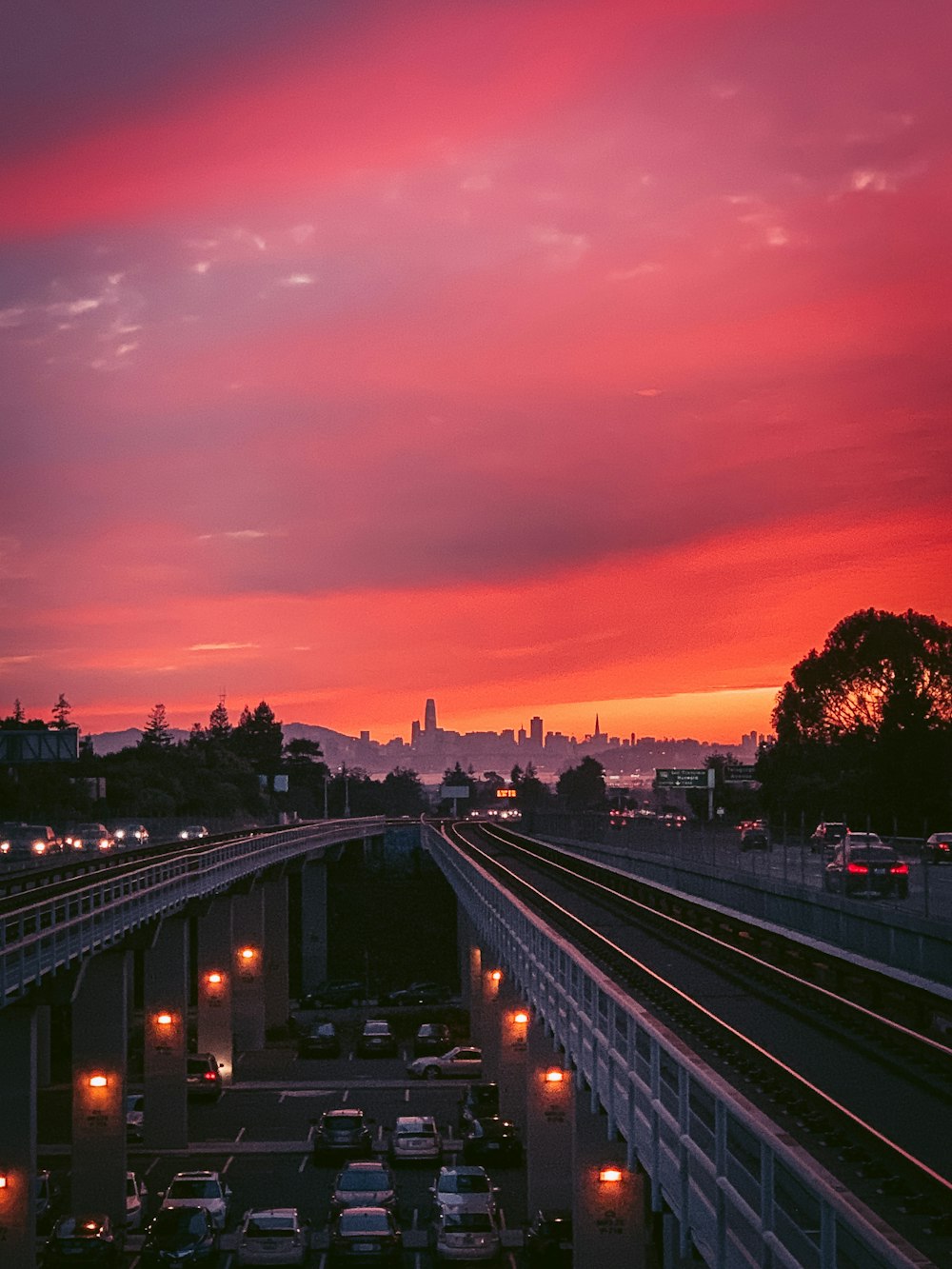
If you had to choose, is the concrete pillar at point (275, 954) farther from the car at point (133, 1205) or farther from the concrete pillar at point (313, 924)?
the car at point (133, 1205)

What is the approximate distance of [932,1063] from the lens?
19.0 metres

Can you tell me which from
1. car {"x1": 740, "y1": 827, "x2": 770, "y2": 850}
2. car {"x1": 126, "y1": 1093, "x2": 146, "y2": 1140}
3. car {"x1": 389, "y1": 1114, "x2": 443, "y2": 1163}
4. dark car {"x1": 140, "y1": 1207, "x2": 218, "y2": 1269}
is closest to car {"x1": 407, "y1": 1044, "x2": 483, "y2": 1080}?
car {"x1": 126, "y1": 1093, "x2": 146, "y2": 1140}

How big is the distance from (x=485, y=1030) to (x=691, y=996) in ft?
105

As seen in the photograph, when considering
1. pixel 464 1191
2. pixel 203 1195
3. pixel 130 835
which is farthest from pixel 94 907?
pixel 130 835

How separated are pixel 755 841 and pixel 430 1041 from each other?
3211cm

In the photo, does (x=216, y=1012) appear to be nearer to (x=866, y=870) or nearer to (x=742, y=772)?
(x=866, y=870)

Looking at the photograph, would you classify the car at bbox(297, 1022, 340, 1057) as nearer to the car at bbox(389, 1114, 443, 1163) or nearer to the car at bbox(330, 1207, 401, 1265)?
the car at bbox(389, 1114, 443, 1163)

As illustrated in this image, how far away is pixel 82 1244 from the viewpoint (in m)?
36.0

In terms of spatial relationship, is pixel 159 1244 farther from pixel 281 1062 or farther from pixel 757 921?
pixel 281 1062

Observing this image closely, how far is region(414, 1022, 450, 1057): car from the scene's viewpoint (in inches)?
2761

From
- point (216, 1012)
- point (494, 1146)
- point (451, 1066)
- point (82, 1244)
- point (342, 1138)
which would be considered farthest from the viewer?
point (216, 1012)

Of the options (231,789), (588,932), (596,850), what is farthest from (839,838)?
(231,789)

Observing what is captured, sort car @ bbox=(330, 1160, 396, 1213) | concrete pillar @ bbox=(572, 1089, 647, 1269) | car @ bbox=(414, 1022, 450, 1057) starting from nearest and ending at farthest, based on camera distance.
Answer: concrete pillar @ bbox=(572, 1089, 647, 1269) → car @ bbox=(330, 1160, 396, 1213) → car @ bbox=(414, 1022, 450, 1057)

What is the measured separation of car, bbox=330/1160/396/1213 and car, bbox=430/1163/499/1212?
1267mm
